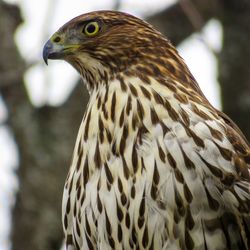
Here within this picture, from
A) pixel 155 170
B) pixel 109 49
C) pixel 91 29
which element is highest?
pixel 91 29

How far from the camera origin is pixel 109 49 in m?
6.36

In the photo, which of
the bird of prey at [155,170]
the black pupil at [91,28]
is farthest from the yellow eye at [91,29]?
the bird of prey at [155,170]

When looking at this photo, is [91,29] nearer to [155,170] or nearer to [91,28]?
[91,28]

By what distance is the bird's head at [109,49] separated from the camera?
625 cm

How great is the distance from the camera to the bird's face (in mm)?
6270

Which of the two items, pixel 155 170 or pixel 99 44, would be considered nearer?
pixel 155 170

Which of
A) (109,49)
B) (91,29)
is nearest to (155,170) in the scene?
(109,49)

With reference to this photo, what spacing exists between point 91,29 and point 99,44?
3.7 inches

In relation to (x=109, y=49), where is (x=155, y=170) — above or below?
below

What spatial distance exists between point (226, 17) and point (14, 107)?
1837mm

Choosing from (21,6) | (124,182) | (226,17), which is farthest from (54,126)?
(124,182)

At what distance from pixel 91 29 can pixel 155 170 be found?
1.08 metres

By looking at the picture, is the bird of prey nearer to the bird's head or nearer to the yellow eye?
the bird's head

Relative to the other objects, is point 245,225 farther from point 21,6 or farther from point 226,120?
point 21,6
